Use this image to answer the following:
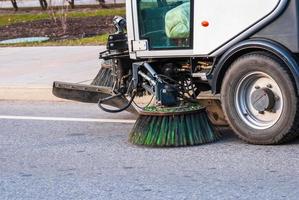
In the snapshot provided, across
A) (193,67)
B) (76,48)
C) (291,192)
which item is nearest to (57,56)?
(76,48)

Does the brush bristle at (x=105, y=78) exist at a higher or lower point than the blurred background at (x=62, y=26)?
higher

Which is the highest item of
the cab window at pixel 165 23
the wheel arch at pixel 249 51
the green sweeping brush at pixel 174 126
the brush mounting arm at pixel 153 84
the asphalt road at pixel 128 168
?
the cab window at pixel 165 23

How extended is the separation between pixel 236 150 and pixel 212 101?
80 cm

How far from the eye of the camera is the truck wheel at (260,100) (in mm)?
6758

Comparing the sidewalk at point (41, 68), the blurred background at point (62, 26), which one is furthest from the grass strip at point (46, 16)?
the sidewalk at point (41, 68)

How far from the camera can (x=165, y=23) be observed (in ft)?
24.7

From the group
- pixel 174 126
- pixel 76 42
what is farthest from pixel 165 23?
pixel 76 42

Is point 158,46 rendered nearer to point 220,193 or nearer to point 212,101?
point 212,101

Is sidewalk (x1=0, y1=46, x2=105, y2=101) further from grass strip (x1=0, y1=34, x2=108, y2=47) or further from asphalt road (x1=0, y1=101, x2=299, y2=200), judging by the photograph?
asphalt road (x1=0, y1=101, x2=299, y2=200)

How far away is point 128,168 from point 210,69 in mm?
1418

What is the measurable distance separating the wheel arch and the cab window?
43 centimetres

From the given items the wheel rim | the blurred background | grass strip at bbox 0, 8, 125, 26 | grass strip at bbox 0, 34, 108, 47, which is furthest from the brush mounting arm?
grass strip at bbox 0, 8, 125, 26

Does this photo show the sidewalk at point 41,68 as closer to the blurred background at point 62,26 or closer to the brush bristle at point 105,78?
the blurred background at point 62,26

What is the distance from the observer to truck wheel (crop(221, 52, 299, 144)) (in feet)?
22.2
